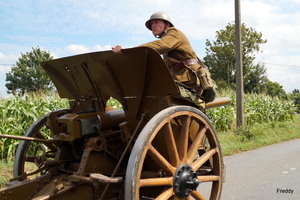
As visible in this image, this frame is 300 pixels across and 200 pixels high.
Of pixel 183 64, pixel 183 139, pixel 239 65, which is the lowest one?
pixel 183 139

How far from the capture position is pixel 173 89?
9.73 feet

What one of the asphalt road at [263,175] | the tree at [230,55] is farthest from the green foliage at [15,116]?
the tree at [230,55]

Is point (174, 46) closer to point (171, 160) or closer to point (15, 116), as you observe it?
point (171, 160)

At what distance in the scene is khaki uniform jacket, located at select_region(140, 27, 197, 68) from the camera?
3.11 metres

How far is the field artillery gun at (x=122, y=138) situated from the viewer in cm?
281

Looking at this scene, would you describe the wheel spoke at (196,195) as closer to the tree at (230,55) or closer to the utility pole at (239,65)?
the utility pole at (239,65)

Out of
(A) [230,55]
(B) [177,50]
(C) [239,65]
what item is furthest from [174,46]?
(A) [230,55]

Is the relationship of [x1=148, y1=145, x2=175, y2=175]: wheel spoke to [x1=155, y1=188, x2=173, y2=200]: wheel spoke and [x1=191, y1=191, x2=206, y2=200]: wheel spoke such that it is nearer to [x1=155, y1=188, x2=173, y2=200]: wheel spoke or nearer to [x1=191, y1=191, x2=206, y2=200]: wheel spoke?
[x1=155, y1=188, x2=173, y2=200]: wheel spoke

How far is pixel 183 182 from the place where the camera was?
293 cm

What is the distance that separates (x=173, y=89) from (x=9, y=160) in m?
4.31

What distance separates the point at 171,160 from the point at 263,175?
121 inches

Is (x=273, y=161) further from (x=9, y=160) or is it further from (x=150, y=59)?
(x=9, y=160)

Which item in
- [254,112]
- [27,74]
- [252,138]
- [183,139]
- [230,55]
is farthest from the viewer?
[27,74]

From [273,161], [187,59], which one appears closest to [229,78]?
[273,161]
